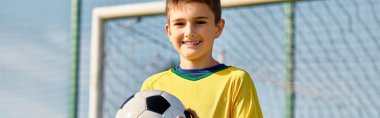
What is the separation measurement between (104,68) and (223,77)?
326 centimetres

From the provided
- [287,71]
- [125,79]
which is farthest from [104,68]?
[287,71]

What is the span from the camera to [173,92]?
295 cm

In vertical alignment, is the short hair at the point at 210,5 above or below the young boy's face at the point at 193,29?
above

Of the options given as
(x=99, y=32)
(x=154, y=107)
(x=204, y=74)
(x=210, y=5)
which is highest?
(x=210, y=5)

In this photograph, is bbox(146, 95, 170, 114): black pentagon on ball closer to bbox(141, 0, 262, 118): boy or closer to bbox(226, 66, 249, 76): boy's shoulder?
bbox(141, 0, 262, 118): boy

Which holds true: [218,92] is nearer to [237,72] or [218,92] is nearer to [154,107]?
[237,72]

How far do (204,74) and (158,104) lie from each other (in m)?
0.23

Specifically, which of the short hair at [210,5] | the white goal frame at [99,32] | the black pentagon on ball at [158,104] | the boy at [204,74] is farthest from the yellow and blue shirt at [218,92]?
the white goal frame at [99,32]

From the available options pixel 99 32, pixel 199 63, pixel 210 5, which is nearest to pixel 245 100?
pixel 199 63

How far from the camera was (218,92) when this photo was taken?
2.84 m

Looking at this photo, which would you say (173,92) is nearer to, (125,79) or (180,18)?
(180,18)

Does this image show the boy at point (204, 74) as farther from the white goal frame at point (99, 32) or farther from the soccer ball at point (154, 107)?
the white goal frame at point (99, 32)

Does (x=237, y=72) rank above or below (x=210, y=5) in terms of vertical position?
below

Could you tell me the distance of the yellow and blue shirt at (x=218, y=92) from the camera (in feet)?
9.21
